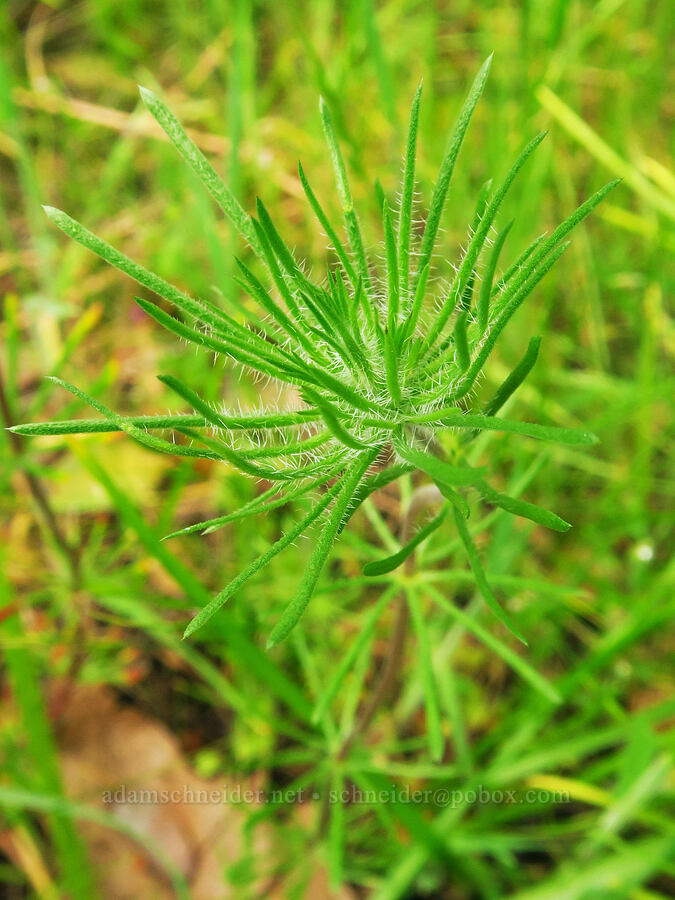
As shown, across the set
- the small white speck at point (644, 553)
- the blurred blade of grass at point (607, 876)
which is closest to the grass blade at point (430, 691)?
the blurred blade of grass at point (607, 876)

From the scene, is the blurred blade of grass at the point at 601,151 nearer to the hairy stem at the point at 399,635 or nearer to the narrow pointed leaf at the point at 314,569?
the hairy stem at the point at 399,635

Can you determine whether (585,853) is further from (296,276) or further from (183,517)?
(296,276)

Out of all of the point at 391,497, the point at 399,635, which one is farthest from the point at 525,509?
the point at 391,497

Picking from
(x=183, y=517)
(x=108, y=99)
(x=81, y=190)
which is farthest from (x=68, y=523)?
(x=108, y=99)

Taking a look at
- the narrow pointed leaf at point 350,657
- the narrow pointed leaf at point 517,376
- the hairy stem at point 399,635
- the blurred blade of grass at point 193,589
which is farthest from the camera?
the blurred blade of grass at point 193,589

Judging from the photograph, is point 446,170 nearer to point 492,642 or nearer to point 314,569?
point 314,569

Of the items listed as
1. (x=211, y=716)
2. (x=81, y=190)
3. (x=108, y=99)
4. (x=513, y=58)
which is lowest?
(x=211, y=716)

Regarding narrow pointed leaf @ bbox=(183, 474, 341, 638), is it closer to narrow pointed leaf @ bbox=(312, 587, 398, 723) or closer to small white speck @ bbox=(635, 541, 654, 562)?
narrow pointed leaf @ bbox=(312, 587, 398, 723)

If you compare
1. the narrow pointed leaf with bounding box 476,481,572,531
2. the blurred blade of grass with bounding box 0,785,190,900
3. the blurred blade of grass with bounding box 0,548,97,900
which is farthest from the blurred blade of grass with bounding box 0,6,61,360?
the narrow pointed leaf with bounding box 476,481,572,531
